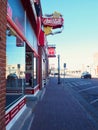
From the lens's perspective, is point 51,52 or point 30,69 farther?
point 51,52

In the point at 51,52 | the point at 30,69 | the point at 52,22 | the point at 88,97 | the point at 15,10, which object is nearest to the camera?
→ the point at 15,10

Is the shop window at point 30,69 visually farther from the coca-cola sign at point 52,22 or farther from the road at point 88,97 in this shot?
the coca-cola sign at point 52,22

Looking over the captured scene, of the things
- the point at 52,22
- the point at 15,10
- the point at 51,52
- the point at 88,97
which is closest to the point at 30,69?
the point at 88,97

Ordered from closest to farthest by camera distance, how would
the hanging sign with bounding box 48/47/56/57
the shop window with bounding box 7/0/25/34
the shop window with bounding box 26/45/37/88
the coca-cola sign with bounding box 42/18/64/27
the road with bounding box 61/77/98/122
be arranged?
1. the shop window with bounding box 7/0/25/34
2. the road with bounding box 61/77/98/122
3. the shop window with bounding box 26/45/37/88
4. the coca-cola sign with bounding box 42/18/64/27
5. the hanging sign with bounding box 48/47/56/57

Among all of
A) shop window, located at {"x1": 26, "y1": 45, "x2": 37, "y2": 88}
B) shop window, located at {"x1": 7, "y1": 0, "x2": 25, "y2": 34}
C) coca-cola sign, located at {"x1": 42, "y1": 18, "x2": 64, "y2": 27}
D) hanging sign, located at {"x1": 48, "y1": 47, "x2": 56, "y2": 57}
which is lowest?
shop window, located at {"x1": 26, "y1": 45, "x2": 37, "y2": 88}

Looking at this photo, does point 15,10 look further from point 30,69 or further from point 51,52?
point 51,52

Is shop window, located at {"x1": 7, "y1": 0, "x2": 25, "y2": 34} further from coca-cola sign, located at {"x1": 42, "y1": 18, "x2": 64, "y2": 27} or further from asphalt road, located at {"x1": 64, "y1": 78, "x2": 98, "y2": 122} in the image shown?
coca-cola sign, located at {"x1": 42, "y1": 18, "x2": 64, "y2": 27}

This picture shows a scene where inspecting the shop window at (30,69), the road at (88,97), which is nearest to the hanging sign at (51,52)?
the road at (88,97)

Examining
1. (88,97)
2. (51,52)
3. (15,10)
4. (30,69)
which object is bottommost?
(88,97)

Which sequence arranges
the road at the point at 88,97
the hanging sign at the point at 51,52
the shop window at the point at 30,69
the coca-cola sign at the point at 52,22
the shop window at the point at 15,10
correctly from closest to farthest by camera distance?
the shop window at the point at 15,10 → the road at the point at 88,97 → the shop window at the point at 30,69 → the coca-cola sign at the point at 52,22 → the hanging sign at the point at 51,52

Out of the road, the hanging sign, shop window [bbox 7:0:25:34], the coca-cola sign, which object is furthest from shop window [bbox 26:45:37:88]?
the hanging sign

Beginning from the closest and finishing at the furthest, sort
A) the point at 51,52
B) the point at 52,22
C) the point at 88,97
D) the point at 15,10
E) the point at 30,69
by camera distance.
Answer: the point at 15,10 → the point at 30,69 → the point at 88,97 → the point at 52,22 → the point at 51,52

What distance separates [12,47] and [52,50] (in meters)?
61.2

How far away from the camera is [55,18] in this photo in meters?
27.2
